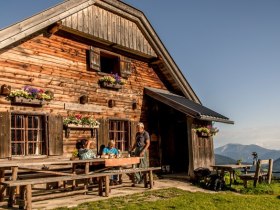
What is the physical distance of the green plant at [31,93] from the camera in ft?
32.0

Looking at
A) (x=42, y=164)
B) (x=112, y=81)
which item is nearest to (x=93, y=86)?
(x=112, y=81)

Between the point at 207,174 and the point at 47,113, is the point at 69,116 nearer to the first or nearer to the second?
the point at 47,113

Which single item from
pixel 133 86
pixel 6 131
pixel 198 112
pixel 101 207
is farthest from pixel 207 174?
pixel 6 131

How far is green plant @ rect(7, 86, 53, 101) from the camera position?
9758 millimetres

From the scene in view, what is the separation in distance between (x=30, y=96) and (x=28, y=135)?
1.24 meters

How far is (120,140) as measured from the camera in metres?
13.5

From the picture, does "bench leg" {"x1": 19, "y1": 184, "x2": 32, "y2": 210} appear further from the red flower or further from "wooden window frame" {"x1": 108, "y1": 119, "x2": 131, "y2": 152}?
"wooden window frame" {"x1": 108, "y1": 119, "x2": 131, "y2": 152}

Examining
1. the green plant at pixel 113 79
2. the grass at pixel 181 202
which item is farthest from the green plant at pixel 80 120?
the grass at pixel 181 202

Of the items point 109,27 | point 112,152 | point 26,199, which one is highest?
point 109,27

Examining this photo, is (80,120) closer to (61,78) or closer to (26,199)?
(61,78)

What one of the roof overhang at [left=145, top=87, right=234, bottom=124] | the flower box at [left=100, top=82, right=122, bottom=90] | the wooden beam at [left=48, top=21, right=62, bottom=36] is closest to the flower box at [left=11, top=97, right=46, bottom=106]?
the wooden beam at [left=48, top=21, right=62, bottom=36]

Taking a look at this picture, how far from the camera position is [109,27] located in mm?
13031

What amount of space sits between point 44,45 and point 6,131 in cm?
332

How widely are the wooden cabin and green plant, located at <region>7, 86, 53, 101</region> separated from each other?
0.07m
